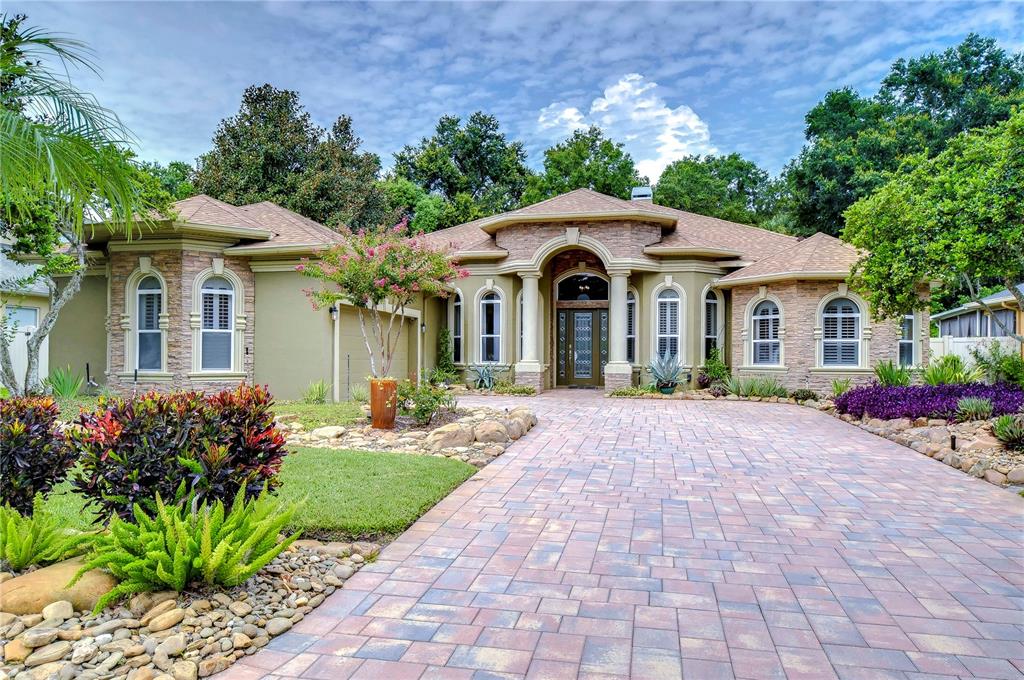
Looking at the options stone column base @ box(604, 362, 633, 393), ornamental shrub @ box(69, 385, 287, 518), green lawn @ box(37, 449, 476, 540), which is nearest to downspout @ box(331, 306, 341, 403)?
green lawn @ box(37, 449, 476, 540)

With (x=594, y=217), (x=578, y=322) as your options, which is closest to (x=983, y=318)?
(x=578, y=322)

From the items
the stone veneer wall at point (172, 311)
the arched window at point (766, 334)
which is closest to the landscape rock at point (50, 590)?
the stone veneer wall at point (172, 311)

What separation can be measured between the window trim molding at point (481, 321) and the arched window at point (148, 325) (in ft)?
25.7

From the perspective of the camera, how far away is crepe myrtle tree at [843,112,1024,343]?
24.5ft

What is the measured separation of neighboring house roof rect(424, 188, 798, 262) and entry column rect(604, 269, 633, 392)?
1.13 metres

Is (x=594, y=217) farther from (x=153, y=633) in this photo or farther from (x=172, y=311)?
(x=153, y=633)

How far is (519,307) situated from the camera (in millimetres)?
17234

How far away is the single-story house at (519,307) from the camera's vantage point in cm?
1283

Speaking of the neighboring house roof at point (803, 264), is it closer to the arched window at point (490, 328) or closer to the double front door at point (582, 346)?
the double front door at point (582, 346)

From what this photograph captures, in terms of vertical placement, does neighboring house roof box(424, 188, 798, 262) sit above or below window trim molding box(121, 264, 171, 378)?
above

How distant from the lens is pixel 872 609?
3.31 metres

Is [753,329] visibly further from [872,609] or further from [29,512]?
[29,512]

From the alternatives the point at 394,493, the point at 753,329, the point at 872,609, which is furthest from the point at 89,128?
the point at 753,329

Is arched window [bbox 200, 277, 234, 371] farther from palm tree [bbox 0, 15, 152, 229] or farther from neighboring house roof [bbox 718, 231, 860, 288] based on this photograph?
neighboring house roof [bbox 718, 231, 860, 288]
